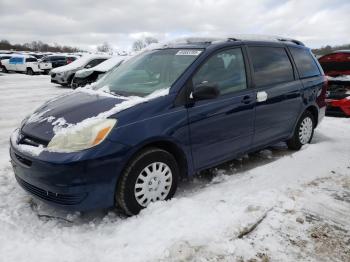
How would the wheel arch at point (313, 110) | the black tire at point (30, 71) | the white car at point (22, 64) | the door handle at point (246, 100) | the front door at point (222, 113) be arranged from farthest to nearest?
the black tire at point (30, 71) → the white car at point (22, 64) → the wheel arch at point (313, 110) → the door handle at point (246, 100) → the front door at point (222, 113)

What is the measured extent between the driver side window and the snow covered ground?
113 cm

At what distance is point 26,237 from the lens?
10.3 feet

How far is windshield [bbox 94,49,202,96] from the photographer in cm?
397

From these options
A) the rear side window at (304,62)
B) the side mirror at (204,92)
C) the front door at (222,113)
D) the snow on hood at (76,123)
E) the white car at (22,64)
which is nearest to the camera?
the snow on hood at (76,123)

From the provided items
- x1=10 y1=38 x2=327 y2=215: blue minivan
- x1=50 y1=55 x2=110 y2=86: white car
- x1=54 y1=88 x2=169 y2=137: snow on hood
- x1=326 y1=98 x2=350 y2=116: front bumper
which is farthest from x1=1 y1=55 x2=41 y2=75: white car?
x1=54 y1=88 x2=169 y2=137: snow on hood

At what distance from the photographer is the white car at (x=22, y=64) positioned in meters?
27.2

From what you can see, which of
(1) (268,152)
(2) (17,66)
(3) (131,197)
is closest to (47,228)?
(3) (131,197)

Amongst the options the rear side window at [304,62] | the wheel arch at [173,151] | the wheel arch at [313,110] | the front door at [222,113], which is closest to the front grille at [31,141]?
A: the wheel arch at [173,151]

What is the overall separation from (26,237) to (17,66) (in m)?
27.9

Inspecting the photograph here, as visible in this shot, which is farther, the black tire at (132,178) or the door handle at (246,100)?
the door handle at (246,100)

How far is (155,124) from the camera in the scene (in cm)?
349

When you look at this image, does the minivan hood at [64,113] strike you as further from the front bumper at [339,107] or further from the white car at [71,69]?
the white car at [71,69]

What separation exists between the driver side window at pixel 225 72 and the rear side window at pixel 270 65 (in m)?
0.28

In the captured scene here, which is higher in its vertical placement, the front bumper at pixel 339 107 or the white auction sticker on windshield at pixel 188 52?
the white auction sticker on windshield at pixel 188 52
